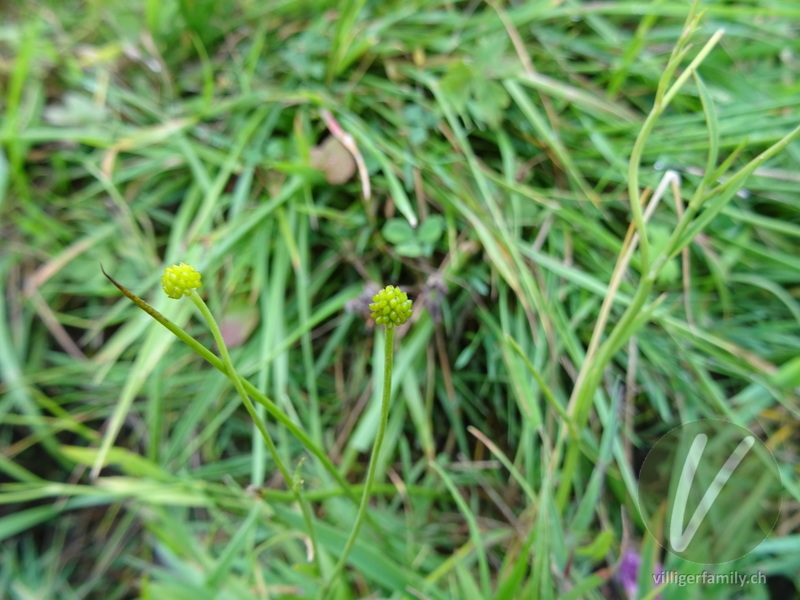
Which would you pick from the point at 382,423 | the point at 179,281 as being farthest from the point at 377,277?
the point at 179,281

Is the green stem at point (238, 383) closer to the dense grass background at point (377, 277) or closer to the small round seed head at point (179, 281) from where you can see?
the small round seed head at point (179, 281)

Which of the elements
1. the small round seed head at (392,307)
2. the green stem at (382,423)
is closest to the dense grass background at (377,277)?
the green stem at (382,423)

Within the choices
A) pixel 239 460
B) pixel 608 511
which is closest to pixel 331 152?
pixel 239 460

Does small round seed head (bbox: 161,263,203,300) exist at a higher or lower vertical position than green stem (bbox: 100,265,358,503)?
higher

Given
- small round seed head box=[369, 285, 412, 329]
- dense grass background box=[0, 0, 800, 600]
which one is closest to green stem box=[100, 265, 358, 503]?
small round seed head box=[369, 285, 412, 329]

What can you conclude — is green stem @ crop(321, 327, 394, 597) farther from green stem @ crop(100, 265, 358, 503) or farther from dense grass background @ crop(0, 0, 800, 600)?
dense grass background @ crop(0, 0, 800, 600)

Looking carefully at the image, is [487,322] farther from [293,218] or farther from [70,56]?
[70,56]
